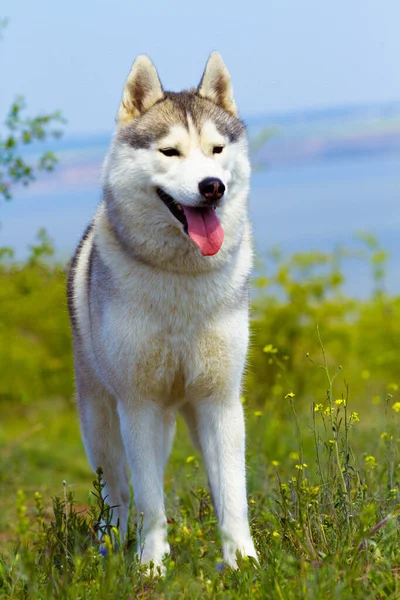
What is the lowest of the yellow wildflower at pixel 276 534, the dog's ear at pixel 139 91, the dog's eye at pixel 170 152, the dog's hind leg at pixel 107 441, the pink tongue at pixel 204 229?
the yellow wildflower at pixel 276 534

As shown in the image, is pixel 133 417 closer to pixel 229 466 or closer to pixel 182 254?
pixel 229 466

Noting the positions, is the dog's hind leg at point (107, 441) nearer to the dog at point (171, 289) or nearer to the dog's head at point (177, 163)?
the dog at point (171, 289)

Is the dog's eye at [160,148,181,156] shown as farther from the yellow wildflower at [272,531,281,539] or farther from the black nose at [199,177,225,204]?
the yellow wildflower at [272,531,281,539]

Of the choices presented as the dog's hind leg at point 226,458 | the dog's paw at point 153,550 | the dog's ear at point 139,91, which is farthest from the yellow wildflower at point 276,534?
the dog's ear at point 139,91

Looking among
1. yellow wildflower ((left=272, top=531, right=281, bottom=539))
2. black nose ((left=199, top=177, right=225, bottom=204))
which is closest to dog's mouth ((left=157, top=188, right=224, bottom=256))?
black nose ((left=199, top=177, right=225, bottom=204))

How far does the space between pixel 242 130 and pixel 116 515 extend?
2.25 metres

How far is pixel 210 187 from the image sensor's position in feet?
12.3

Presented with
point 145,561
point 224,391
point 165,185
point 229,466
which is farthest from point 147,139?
point 145,561

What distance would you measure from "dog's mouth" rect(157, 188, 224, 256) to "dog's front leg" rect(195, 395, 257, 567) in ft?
2.57

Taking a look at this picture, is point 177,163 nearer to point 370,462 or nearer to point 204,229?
point 204,229

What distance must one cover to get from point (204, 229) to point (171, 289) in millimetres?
340

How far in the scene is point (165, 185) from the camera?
12.8ft

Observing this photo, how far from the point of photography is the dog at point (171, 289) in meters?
4.01

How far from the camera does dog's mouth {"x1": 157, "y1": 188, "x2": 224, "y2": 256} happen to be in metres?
3.94
